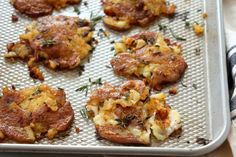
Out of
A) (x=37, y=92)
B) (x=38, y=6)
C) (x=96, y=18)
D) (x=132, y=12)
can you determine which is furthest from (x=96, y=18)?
(x=37, y=92)

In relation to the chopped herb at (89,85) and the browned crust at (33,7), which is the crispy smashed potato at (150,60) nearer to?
the chopped herb at (89,85)

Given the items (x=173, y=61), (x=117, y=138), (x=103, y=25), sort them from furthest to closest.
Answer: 1. (x=103, y=25)
2. (x=173, y=61)
3. (x=117, y=138)

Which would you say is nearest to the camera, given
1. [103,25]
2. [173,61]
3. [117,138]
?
[117,138]

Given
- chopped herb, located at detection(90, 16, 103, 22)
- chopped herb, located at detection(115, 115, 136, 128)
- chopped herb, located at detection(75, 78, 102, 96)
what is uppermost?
chopped herb, located at detection(90, 16, 103, 22)

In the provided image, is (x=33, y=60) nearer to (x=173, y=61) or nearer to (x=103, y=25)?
(x=103, y=25)

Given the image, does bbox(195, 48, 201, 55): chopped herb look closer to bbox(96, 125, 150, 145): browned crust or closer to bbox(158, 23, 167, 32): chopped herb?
bbox(158, 23, 167, 32): chopped herb

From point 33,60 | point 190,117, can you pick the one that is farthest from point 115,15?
point 190,117

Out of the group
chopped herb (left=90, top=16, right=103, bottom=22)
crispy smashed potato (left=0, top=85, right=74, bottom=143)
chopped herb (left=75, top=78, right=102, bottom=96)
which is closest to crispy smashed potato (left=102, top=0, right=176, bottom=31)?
chopped herb (left=90, top=16, right=103, bottom=22)
